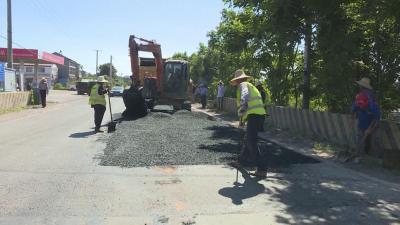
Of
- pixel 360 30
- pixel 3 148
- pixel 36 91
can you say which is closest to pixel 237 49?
pixel 360 30

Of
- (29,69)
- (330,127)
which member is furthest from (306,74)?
(29,69)

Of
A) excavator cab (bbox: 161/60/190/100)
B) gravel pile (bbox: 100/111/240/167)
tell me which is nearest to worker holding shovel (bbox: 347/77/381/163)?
gravel pile (bbox: 100/111/240/167)

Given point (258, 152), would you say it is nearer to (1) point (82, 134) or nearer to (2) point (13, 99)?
(1) point (82, 134)

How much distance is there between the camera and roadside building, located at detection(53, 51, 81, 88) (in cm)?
10375

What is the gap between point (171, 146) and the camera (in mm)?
11664

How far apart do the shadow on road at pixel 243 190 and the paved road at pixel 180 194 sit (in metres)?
0.01

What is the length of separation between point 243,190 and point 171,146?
425 centimetres

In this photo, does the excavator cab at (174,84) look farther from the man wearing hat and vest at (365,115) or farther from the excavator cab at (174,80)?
the man wearing hat and vest at (365,115)

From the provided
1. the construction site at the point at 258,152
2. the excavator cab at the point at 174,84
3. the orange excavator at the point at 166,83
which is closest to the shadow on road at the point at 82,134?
the construction site at the point at 258,152

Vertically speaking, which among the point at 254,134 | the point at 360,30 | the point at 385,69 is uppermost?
the point at 360,30

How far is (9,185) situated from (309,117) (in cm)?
977

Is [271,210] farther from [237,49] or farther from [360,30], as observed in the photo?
[237,49]

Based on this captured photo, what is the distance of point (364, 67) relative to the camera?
13.7 meters

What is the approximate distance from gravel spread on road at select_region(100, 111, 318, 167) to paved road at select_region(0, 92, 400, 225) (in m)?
0.49
